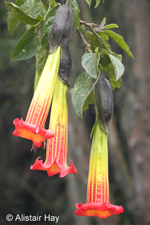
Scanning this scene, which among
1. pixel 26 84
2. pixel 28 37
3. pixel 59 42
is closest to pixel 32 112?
pixel 59 42

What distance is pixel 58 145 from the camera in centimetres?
77

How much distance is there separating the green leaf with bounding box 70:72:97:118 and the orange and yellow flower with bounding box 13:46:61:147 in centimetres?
11

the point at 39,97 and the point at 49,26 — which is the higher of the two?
the point at 49,26

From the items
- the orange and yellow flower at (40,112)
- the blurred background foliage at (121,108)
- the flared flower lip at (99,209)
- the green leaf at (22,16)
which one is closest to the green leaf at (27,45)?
the green leaf at (22,16)

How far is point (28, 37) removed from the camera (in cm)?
92

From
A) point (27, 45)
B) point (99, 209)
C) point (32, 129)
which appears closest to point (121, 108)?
point (27, 45)

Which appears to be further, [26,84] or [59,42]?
[26,84]

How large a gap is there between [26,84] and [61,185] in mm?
2194

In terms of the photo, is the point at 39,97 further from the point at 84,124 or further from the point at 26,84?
the point at 26,84

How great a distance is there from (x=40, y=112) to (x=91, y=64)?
0.75 feet

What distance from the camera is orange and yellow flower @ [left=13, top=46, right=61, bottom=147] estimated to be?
674mm

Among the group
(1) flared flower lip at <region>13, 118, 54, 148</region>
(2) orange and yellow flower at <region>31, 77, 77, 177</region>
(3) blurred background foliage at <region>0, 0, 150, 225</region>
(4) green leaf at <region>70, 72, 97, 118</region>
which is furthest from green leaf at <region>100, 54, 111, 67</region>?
(3) blurred background foliage at <region>0, 0, 150, 225</region>

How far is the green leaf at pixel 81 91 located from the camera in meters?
0.83

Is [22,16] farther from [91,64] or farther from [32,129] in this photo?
[32,129]
